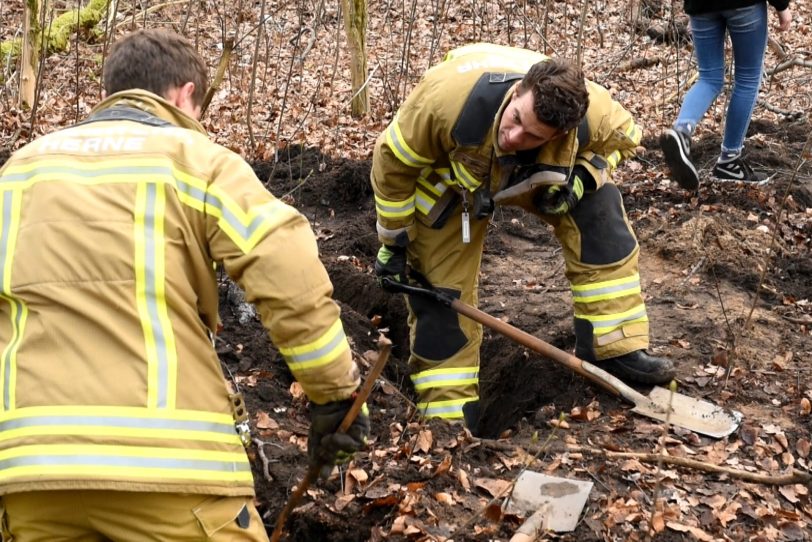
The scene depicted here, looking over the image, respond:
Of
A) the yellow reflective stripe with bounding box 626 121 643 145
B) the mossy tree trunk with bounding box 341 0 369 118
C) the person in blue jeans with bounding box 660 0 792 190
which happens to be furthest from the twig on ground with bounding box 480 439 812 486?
the mossy tree trunk with bounding box 341 0 369 118

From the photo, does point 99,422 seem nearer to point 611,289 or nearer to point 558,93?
point 558,93

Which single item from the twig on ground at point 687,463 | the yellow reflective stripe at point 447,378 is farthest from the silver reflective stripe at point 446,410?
the twig on ground at point 687,463

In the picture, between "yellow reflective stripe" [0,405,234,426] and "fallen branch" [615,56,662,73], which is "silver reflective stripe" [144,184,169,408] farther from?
"fallen branch" [615,56,662,73]

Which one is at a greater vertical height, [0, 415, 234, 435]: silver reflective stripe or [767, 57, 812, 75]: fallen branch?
[0, 415, 234, 435]: silver reflective stripe

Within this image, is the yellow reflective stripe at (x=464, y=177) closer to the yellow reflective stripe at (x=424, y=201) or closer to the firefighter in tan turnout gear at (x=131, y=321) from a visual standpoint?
the yellow reflective stripe at (x=424, y=201)

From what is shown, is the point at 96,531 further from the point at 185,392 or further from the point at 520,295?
the point at 520,295

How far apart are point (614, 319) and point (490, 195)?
98cm

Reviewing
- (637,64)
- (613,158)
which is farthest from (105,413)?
(637,64)

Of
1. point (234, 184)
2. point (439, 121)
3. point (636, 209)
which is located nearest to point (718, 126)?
point (636, 209)

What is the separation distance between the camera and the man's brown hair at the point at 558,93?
3883 millimetres

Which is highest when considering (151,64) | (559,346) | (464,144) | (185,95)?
(151,64)

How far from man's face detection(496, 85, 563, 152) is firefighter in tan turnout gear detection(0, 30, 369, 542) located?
182 centimetres

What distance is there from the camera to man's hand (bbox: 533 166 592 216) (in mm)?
4508

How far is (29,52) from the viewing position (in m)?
8.52
